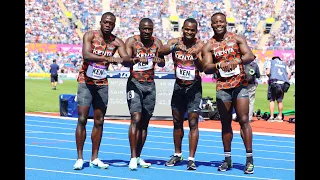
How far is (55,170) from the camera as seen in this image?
7523 mm

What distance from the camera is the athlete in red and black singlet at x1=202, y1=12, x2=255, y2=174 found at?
7414 millimetres

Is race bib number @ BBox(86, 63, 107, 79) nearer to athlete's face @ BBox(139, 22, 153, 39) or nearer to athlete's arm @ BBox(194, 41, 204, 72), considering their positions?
athlete's face @ BBox(139, 22, 153, 39)

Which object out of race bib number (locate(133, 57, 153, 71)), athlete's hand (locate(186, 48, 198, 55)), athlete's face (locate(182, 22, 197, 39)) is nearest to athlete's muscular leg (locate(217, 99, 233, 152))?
athlete's hand (locate(186, 48, 198, 55))

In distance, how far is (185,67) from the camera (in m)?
7.83

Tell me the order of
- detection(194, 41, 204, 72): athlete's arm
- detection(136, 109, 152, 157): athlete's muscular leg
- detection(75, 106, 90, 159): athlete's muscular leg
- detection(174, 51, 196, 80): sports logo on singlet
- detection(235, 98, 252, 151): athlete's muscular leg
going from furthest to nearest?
detection(136, 109, 152, 157): athlete's muscular leg < detection(174, 51, 196, 80): sports logo on singlet < detection(194, 41, 204, 72): athlete's arm < detection(75, 106, 90, 159): athlete's muscular leg < detection(235, 98, 252, 151): athlete's muscular leg

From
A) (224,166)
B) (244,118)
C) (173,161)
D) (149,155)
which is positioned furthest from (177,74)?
(149,155)

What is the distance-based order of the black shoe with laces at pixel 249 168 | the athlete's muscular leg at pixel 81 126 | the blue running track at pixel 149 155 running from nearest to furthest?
the blue running track at pixel 149 155 < the black shoe with laces at pixel 249 168 < the athlete's muscular leg at pixel 81 126

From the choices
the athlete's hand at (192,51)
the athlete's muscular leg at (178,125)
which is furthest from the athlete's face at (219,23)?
the athlete's muscular leg at (178,125)

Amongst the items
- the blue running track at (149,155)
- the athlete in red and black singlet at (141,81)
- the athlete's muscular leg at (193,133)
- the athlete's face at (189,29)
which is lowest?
the blue running track at (149,155)

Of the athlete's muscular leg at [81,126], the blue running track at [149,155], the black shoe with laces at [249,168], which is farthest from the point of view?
the athlete's muscular leg at [81,126]

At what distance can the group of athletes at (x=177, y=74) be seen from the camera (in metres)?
7.48

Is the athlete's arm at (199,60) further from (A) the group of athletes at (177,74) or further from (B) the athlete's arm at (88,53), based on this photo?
(B) the athlete's arm at (88,53)

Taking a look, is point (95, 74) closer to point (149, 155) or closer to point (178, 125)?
point (178, 125)

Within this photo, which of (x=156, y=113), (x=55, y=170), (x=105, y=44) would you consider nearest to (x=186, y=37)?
(x=105, y=44)
